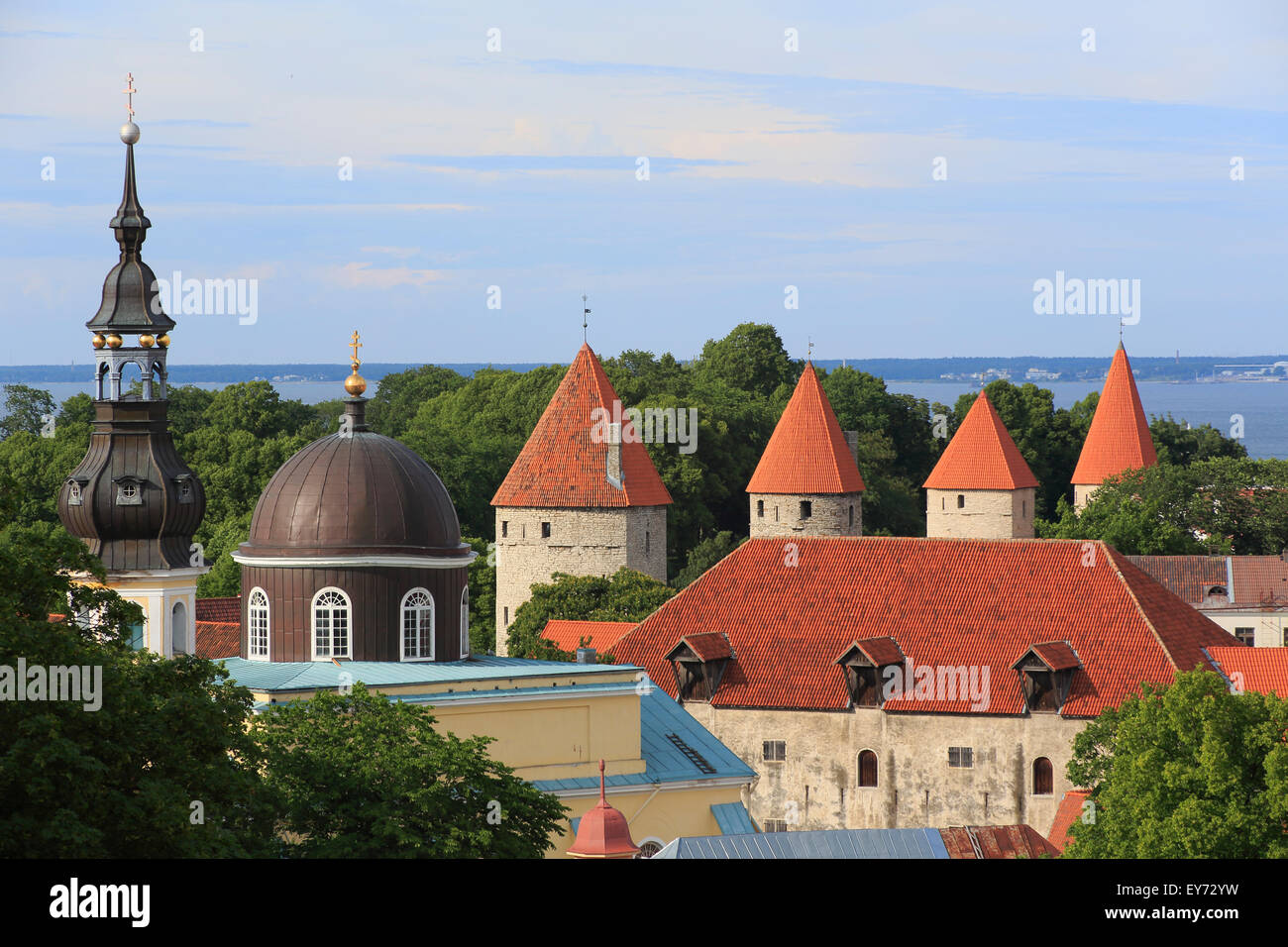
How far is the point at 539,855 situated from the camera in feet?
91.4

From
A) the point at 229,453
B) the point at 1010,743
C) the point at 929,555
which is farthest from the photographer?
the point at 229,453

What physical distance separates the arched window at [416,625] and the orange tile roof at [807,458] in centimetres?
3913

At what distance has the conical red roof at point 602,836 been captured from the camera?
3084cm

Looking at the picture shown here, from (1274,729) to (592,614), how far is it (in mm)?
33387

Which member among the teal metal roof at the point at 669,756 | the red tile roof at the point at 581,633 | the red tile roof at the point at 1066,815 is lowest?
the red tile roof at the point at 1066,815

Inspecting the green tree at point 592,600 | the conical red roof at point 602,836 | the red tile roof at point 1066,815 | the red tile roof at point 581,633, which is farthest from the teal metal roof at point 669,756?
the green tree at point 592,600

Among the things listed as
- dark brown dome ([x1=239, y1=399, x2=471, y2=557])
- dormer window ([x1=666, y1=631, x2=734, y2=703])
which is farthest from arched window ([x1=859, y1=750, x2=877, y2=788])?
dark brown dome ([x1=239, y1=399, x2=471, y2=557])

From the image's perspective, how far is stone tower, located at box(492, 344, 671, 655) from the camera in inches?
2808

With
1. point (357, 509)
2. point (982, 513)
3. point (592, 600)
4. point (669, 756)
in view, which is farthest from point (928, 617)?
point (982, 513)

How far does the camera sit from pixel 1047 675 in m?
48.4

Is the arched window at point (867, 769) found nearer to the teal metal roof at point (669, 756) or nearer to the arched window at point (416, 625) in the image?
the teal metal roof at point (669, 756)

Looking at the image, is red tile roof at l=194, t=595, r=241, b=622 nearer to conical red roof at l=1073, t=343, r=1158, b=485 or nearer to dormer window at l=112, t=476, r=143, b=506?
dormer window at l=112, t=476, r=143, b=506

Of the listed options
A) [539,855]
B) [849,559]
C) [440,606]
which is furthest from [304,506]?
[849,559]
